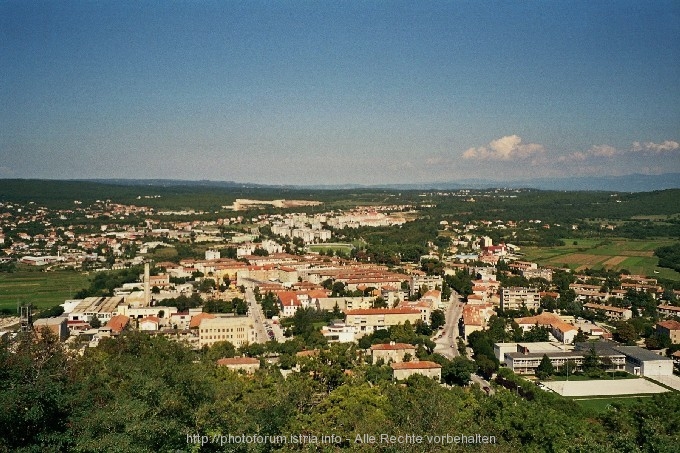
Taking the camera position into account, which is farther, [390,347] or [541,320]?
[541,320]

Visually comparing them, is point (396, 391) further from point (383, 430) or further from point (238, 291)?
point (238, 291)

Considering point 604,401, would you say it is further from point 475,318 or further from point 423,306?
point 423,306

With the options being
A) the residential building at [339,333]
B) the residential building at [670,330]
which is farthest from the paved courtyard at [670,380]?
the residential building at [339,333]

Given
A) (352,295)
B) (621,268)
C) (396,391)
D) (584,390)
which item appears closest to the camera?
(396,391)

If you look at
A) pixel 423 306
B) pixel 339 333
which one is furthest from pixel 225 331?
pixel 423 306

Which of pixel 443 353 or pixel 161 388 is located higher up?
pixel 161 388

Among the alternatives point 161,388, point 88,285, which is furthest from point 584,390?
point 88,285

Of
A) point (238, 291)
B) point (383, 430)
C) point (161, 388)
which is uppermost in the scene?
point (161, 388)

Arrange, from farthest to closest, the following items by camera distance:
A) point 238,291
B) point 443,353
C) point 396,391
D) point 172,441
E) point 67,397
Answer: point 238,291, point 443,353, point 396,391, point 67,397, point 172,441
